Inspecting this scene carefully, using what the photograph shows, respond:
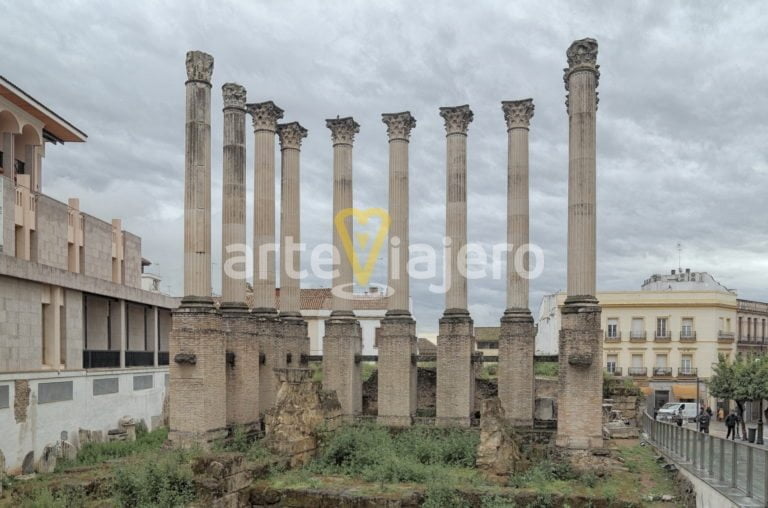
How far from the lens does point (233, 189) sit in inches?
938

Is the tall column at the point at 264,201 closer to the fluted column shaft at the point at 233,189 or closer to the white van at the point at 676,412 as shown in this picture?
the fluted column shaft at the point at 233,189

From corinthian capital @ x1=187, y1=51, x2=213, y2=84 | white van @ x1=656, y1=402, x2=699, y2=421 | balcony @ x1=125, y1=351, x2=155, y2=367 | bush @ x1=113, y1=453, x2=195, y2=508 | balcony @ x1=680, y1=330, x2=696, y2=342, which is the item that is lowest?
white van @ x1=656, y1=402, x2=699, y2=421

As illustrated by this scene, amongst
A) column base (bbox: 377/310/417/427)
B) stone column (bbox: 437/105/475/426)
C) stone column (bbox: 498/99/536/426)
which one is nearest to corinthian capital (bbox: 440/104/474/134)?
stone column (bbox: 437/105/475/426)

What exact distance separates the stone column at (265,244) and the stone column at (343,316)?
199cm

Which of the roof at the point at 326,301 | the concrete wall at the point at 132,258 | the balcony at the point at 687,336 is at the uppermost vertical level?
the concrete wall at the point at 132,258

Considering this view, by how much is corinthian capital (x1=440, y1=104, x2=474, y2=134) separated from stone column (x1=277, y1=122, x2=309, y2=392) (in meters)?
6.27

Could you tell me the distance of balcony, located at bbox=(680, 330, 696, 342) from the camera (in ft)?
157

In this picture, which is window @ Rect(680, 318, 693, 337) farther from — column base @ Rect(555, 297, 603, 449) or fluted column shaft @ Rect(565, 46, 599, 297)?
column base @ Rect(555, 297, 603, 449)

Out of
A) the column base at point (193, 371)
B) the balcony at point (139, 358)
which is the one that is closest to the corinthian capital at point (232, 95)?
the column base at point (193, 371)

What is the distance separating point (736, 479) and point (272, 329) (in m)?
16.7

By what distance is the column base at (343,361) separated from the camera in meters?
25.4

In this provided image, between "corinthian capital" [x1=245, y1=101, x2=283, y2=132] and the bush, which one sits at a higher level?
"corinthian capital" [x1=245, y1=101, x2=283, y2=132]

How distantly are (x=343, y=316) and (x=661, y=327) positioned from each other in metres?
30.6

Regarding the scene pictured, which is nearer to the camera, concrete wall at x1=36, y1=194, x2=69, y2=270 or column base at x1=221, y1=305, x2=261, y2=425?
column base at x1=221, y1=305, x2=261, y2=425
